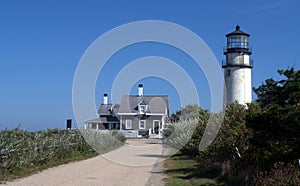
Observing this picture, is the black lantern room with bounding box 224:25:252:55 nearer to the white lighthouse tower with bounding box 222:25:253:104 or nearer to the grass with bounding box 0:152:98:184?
the white lighthouse tower with bounding box 222:25:253:104

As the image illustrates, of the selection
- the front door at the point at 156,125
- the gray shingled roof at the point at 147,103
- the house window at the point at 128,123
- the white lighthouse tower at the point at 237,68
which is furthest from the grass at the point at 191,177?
the house window at the point at 128,123

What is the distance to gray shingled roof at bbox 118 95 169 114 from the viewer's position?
2356 inches

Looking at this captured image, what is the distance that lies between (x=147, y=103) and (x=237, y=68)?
21020mm

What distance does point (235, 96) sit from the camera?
4222 cm

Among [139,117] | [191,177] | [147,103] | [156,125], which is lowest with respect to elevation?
[191,177]

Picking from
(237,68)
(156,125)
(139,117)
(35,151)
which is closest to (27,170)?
(35,151)

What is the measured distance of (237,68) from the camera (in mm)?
42125

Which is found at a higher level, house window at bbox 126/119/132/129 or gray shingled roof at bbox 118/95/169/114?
gray shingled roof at bbox 118/95/169/114

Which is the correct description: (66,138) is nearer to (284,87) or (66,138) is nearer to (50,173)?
(50,173)

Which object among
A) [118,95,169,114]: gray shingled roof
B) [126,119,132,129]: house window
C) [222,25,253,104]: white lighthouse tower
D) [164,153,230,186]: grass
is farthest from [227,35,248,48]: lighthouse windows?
[164,153,230,186]: grass

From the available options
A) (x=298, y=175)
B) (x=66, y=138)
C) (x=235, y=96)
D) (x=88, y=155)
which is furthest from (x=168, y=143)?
(x=298, y=175)

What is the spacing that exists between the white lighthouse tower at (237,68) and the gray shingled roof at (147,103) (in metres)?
18.6

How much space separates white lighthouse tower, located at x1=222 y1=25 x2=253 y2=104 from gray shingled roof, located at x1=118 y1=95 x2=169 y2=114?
60.9 ft

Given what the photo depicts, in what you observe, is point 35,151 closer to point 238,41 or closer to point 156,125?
point 238,41
